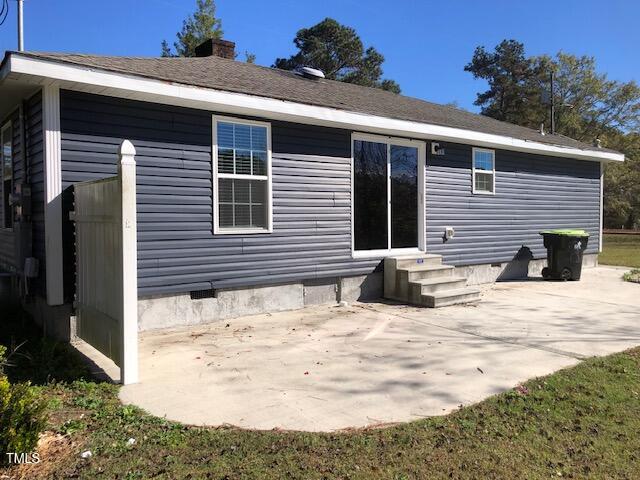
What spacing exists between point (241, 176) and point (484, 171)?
571 cm

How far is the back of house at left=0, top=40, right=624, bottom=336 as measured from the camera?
5578 millimetres

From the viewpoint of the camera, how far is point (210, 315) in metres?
6.67

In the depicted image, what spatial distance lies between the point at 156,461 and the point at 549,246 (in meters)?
10.1

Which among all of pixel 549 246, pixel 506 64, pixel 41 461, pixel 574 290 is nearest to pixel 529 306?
pixel 574 290

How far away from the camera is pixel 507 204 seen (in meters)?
10.9

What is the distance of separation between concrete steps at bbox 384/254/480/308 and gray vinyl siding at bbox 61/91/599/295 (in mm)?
410

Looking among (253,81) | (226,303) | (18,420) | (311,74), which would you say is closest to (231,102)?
(253,81)

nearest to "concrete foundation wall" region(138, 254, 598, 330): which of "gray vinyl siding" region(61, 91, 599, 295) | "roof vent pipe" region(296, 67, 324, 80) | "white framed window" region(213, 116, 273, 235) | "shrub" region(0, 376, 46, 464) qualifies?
"gray vinyl siding" region(61, 91, 599, 295)

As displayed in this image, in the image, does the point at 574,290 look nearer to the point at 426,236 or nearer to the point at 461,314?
the point at 426,236

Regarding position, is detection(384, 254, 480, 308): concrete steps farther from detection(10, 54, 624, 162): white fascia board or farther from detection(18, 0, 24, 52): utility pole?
detection(18, 0, 24, 52): utility pole

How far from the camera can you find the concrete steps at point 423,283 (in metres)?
7.79

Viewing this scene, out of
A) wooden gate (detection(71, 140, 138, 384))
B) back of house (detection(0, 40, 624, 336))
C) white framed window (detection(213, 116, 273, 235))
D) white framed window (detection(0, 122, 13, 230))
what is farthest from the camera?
white framed window (detection(0, 122, 13, 230))

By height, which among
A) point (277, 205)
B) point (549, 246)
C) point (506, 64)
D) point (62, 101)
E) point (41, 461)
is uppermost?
point (506, 64)

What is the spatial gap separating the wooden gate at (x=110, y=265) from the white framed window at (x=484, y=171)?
753cm
